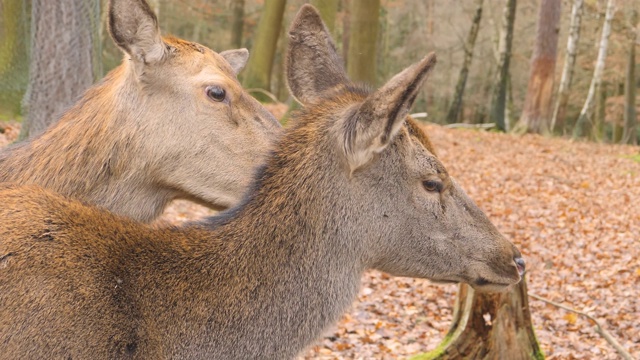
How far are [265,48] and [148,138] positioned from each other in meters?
21.0

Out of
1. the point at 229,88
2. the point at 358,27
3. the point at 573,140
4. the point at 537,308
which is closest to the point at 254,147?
the point at 229,88

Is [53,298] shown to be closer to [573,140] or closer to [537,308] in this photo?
[537,308]

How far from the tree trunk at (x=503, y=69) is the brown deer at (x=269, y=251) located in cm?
2714

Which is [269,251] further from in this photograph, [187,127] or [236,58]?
[236,58]

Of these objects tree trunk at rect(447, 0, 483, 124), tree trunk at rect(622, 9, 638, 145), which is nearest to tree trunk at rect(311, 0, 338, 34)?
tree trunk at rect(447, 0, 483, 124)

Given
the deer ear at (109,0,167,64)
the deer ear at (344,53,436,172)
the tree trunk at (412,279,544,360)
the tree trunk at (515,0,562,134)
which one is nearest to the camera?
the deer ear at (344,53,436,172)

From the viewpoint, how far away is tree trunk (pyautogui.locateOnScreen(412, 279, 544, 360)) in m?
6.98

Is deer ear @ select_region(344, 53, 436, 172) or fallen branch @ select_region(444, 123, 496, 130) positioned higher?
deer ear @ select_region(344, 53, 436, 172)

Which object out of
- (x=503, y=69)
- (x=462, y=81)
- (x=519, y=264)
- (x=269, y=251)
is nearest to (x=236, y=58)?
(x=269, y=251)

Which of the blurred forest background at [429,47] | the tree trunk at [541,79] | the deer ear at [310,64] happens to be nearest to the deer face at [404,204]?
the deer ear at [310,64]

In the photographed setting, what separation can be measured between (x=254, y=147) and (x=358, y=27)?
14.7 metres

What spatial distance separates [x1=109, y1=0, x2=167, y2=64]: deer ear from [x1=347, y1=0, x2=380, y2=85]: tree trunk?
14.3 m

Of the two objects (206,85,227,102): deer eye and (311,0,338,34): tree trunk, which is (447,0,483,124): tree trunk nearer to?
(311,0,338,34): tree trunk

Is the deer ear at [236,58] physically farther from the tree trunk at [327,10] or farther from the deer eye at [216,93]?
the tree trunk at [327,10]
